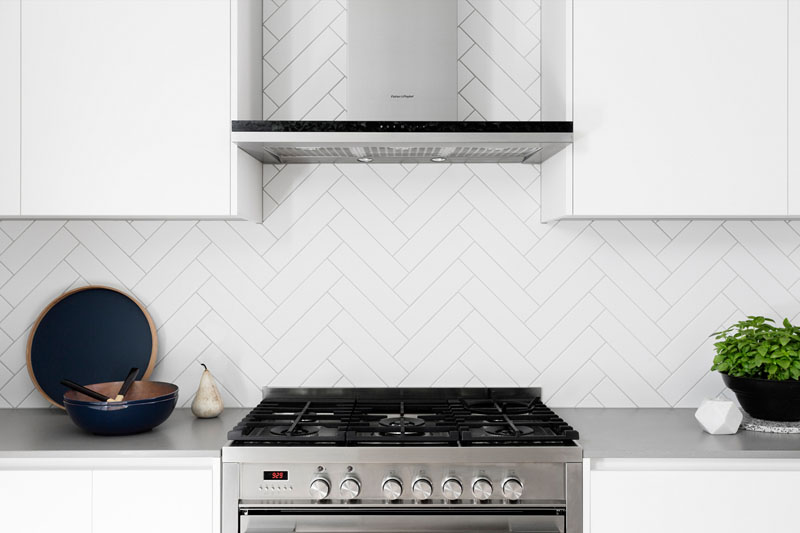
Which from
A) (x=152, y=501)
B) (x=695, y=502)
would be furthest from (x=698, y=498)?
(x=152, y=501)

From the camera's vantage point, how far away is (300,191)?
2.26 m

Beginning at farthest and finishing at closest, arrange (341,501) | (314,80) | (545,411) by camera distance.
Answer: (314,80)
(545,411)
(341,501)

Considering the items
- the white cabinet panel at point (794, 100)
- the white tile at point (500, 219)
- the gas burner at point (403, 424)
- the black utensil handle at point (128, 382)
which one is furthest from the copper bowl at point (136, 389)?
the white cabinet panel at point (794, 100)

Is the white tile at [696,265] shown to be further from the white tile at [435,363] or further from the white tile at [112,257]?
the white tile at [112,257]

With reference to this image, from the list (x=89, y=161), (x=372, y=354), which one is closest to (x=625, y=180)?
(x=372, y=354)

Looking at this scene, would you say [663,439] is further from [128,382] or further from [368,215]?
[128,382]

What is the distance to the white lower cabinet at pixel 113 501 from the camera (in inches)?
66.3

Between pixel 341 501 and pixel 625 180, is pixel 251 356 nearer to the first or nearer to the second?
pixel 341 501

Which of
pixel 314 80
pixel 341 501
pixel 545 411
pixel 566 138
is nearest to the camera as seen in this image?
pixel 341 501

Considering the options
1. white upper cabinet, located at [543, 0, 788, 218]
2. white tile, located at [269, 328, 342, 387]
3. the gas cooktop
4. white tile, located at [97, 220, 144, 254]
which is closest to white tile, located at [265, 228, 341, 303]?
white tile, located at [269, 328, 342, 387]

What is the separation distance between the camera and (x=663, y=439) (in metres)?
1.81

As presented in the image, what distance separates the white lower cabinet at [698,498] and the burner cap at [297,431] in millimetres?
770

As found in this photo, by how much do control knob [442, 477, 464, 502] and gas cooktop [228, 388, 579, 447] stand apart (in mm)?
98

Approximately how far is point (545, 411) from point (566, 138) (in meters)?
0.86
